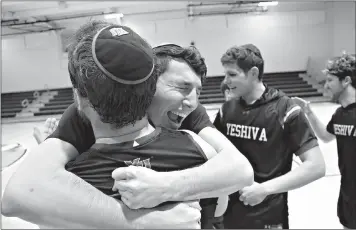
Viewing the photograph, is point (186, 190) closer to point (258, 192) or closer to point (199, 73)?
point (199, 73)

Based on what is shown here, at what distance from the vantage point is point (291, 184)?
4.88 ft

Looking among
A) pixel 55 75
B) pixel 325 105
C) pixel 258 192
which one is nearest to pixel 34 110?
pixel 55 75

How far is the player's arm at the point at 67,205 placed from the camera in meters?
0.63

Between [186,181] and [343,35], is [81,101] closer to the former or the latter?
[186,181]

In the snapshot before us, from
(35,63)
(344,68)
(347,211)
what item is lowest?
(347,211)

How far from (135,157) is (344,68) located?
203 centimetres

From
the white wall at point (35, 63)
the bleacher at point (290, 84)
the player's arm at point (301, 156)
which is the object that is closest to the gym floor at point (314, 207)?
the player's arm at point (301, 156)

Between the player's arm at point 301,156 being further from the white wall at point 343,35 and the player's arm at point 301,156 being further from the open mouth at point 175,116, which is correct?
the white wall at point 343,35

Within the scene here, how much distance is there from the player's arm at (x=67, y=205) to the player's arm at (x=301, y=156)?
36.8 inches

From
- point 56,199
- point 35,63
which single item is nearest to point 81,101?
point 56,199

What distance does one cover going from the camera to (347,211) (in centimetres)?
211

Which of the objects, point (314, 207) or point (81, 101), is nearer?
point (81, 101)

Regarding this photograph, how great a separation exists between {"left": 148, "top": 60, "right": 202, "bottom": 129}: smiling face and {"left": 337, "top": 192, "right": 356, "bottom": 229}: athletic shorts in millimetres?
1796

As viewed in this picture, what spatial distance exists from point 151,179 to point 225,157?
0.21 metres
